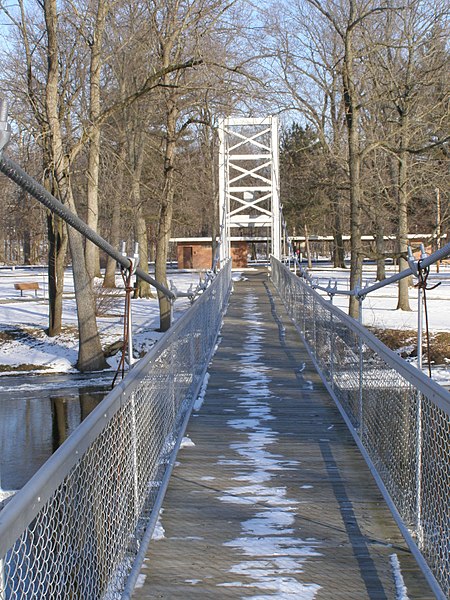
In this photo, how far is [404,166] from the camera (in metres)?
20.2

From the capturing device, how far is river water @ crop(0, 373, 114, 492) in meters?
10.7

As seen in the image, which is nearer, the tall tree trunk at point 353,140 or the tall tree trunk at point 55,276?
the tall tree trunk at point 353,140

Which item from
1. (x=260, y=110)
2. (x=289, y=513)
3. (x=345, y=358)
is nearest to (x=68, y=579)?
(x=289, y=513)

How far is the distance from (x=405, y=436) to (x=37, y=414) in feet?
34.2

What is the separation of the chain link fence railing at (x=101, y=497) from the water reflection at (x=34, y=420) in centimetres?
453

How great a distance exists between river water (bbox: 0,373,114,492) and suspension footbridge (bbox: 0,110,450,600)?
393 cm

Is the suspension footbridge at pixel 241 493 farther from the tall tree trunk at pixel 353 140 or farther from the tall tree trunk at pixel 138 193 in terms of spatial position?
the tall tree trunk at pixel 138 193

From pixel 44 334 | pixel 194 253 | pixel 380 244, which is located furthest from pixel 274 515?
pixel 194 253

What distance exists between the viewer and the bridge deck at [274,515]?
3.87 meters

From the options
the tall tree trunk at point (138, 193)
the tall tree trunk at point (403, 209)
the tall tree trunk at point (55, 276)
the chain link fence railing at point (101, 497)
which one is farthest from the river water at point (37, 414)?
the tall tree trunk at point (403, 209)

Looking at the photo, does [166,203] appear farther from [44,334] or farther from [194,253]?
[194,253]

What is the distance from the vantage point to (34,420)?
44.8ft

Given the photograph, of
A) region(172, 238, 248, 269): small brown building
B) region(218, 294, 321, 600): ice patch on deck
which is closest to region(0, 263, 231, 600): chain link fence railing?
region(218, 294, 321, 600): ice patch on deck

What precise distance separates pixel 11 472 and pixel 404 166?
13013mm
